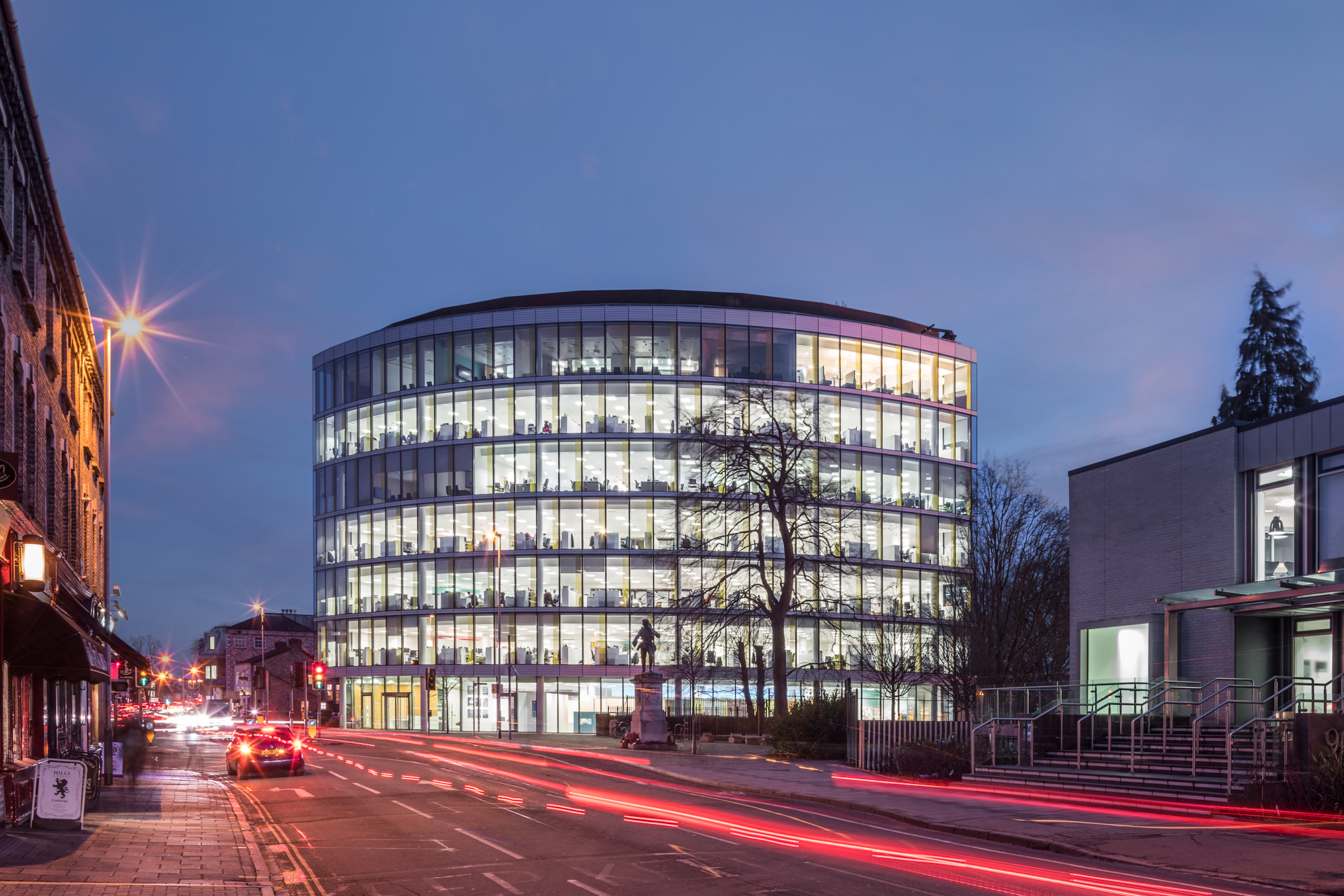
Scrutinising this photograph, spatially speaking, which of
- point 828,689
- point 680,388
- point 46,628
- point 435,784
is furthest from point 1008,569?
→ point 46,628

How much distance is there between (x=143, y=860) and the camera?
49.4 ft

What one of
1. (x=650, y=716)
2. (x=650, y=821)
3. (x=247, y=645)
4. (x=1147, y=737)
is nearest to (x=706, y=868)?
(x=650, y=821)

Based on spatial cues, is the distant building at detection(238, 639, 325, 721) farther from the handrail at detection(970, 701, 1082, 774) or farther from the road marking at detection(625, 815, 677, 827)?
the road marking at detection(625, 815, 677, 827)

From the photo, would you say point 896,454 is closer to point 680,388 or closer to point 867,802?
point 680,388

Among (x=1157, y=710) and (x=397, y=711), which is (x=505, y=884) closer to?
(x=1157, y=710)

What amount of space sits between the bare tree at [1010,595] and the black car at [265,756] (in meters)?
25.4

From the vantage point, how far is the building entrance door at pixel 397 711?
→ 268 feet

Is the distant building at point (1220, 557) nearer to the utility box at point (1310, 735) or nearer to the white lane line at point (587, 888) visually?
the utility box at point (1310, 735)

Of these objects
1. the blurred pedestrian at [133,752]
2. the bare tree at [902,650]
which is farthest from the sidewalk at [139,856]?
the bare tree at [902,650]

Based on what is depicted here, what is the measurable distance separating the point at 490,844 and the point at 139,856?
4683 millimetres

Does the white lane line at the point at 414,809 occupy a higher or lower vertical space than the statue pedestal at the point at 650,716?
higher

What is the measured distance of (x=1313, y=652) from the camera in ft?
85.7

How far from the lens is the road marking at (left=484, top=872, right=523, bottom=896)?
13.0 meters

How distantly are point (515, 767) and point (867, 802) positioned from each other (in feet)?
54.2
